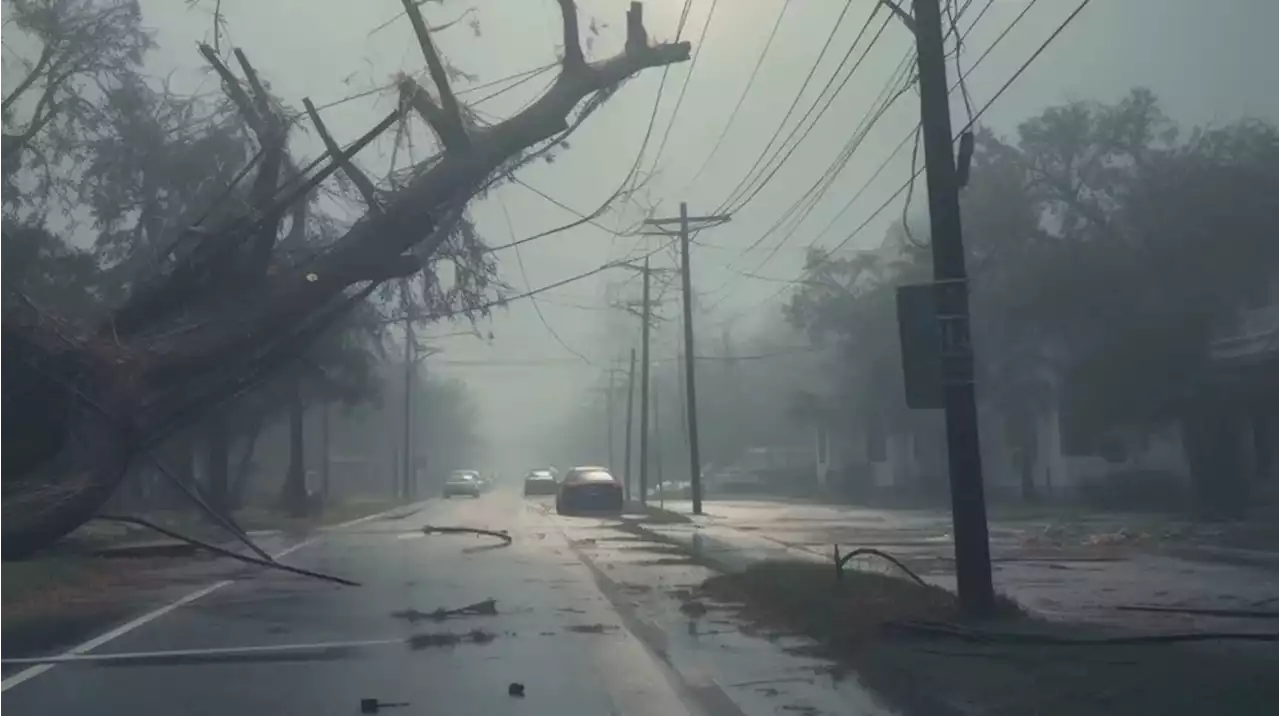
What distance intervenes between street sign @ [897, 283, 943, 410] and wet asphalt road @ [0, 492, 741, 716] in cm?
358

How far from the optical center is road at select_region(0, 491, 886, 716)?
1103 cm

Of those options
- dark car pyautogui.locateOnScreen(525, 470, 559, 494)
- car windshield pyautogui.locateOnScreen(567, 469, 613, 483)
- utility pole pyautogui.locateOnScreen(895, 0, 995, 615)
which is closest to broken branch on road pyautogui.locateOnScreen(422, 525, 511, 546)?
car windshield pyautogui.locateOnScreen(567, 469, 613, 483)

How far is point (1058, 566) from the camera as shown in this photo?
22.8 m

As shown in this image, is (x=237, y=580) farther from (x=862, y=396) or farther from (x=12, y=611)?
(x=862, y=396)

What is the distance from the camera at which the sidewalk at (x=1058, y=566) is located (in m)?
15.7

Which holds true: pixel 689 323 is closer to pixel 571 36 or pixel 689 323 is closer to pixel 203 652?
pixel 571 36

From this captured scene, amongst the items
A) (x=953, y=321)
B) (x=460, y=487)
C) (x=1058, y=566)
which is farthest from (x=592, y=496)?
(x=953, y=321)

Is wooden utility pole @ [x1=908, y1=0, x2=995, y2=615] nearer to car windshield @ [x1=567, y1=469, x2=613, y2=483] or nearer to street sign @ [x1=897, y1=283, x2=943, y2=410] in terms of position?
street sign @ [x1=897, y1=283, x2=943, y2=410]

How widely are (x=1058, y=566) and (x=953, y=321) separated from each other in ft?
30.9

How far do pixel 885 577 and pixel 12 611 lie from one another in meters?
10.3

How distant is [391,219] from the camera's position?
20.2 meters

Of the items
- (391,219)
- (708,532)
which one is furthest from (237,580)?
(708,532)

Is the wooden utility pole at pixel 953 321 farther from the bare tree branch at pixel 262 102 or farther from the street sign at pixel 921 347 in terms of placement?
the bare tree branch at pixel 262 102

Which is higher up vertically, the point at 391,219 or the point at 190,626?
the point at 391,219
